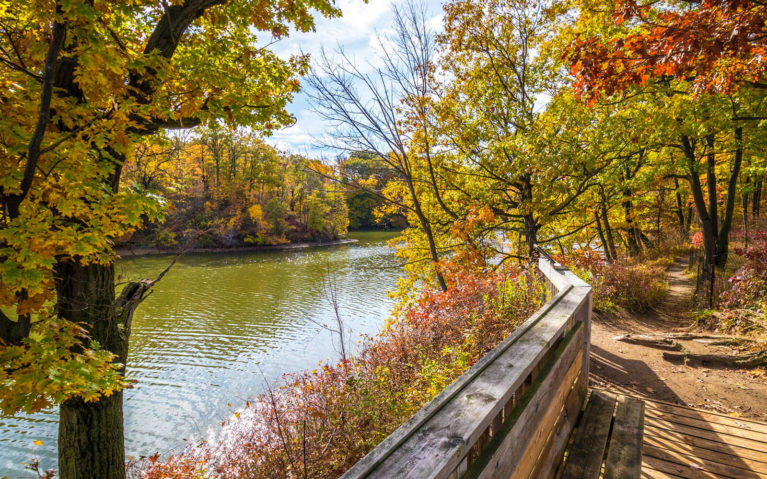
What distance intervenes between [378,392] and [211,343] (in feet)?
34.6

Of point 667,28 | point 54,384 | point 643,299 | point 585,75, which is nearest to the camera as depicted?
point 54,384

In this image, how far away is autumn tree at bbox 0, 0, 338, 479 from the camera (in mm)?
2639

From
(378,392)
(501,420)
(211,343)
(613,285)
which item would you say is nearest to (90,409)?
(378,392)

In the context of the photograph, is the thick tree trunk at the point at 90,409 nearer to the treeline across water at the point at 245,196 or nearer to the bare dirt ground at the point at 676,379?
the bare dirt ground at the point at 676,379

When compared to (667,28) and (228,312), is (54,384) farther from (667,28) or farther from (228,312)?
(228,312)

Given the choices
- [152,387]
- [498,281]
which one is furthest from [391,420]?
[152,387]

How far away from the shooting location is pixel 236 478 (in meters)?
5.20

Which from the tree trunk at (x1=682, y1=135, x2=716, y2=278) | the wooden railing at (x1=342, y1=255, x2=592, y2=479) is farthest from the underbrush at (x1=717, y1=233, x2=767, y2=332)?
the wooden railing at (x1=342, y1=255, x2=592, y2=479)

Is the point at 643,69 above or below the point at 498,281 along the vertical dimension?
above

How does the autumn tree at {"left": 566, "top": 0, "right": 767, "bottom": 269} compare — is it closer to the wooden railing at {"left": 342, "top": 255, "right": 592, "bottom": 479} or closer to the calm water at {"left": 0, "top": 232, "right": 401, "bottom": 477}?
the wooden railing at {"left": 342, "top": 255, "right": 592, "bottom": 479}

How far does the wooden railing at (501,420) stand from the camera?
3.56ft

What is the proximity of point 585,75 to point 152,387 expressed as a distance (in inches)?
506

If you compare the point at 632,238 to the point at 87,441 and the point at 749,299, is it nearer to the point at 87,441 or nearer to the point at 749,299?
the point at 749,299

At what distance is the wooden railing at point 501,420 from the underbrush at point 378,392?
175cm
